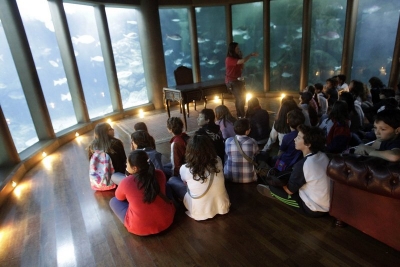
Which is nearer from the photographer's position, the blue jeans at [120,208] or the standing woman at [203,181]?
the standing woman at [203,181]

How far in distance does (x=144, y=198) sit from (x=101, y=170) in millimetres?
1083

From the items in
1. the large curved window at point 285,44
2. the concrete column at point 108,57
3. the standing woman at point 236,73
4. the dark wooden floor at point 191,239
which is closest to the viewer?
the dark wooden floor at point 191,239

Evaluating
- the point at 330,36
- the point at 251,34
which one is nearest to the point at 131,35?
the point at 251,34

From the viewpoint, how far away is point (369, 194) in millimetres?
1615

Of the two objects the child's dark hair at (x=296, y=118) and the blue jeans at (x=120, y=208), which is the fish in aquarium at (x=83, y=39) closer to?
the blue jeans at (x=120, y=208)

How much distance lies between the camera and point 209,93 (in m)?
4.80

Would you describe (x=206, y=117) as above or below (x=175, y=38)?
below

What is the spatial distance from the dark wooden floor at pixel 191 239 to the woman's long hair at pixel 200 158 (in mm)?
477

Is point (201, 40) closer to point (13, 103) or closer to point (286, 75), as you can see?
point (286, 75)

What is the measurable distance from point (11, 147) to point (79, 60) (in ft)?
8.61

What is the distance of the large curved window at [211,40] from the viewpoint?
692 cm

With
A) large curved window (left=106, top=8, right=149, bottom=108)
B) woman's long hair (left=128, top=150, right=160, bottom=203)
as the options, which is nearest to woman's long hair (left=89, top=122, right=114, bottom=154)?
woman's long hair (left=128, top=150, right=160, bottom=203)

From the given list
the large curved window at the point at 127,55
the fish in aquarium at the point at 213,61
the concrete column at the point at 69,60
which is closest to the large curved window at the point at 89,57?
the concrete column at the point at 69,60

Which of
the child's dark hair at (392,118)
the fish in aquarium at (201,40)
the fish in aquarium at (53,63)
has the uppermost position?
the fish in aquarium at (201,40)
